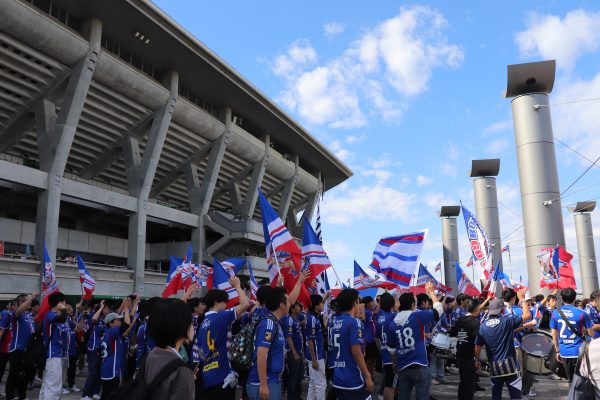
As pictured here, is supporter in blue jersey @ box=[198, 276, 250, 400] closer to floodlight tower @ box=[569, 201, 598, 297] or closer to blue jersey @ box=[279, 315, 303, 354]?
blue jersey @ box=[279, 315, 303, 354]

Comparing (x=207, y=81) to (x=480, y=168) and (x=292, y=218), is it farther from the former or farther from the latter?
(x=292, y=218)

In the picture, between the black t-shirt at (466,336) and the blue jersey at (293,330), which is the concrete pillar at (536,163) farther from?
the blue jersey at (293,330)

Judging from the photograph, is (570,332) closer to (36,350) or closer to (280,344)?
(280,344)

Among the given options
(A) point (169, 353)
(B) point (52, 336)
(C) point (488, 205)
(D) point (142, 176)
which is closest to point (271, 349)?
(A) point (169, 353)

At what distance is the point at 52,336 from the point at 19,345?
1433 mm

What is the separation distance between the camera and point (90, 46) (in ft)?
81.7

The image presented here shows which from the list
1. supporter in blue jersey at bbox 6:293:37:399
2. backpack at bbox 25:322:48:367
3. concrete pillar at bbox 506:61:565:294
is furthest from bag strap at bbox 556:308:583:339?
supporter in blue jersey at bbox 6:293:37:399

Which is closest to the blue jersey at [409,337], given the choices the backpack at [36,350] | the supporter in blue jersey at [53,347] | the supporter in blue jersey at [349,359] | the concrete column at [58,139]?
the supporter in blue jersey at [349,359]

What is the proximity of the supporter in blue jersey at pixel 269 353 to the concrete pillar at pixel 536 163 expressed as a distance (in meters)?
11.6

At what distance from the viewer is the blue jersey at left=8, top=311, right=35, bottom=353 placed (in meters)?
9.62

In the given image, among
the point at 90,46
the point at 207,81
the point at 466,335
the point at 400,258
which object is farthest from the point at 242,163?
the point at 466,335

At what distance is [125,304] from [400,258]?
507 cm

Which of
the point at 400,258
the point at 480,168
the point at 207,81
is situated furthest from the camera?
the point at 207,81

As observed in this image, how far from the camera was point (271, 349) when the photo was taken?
210 inches
